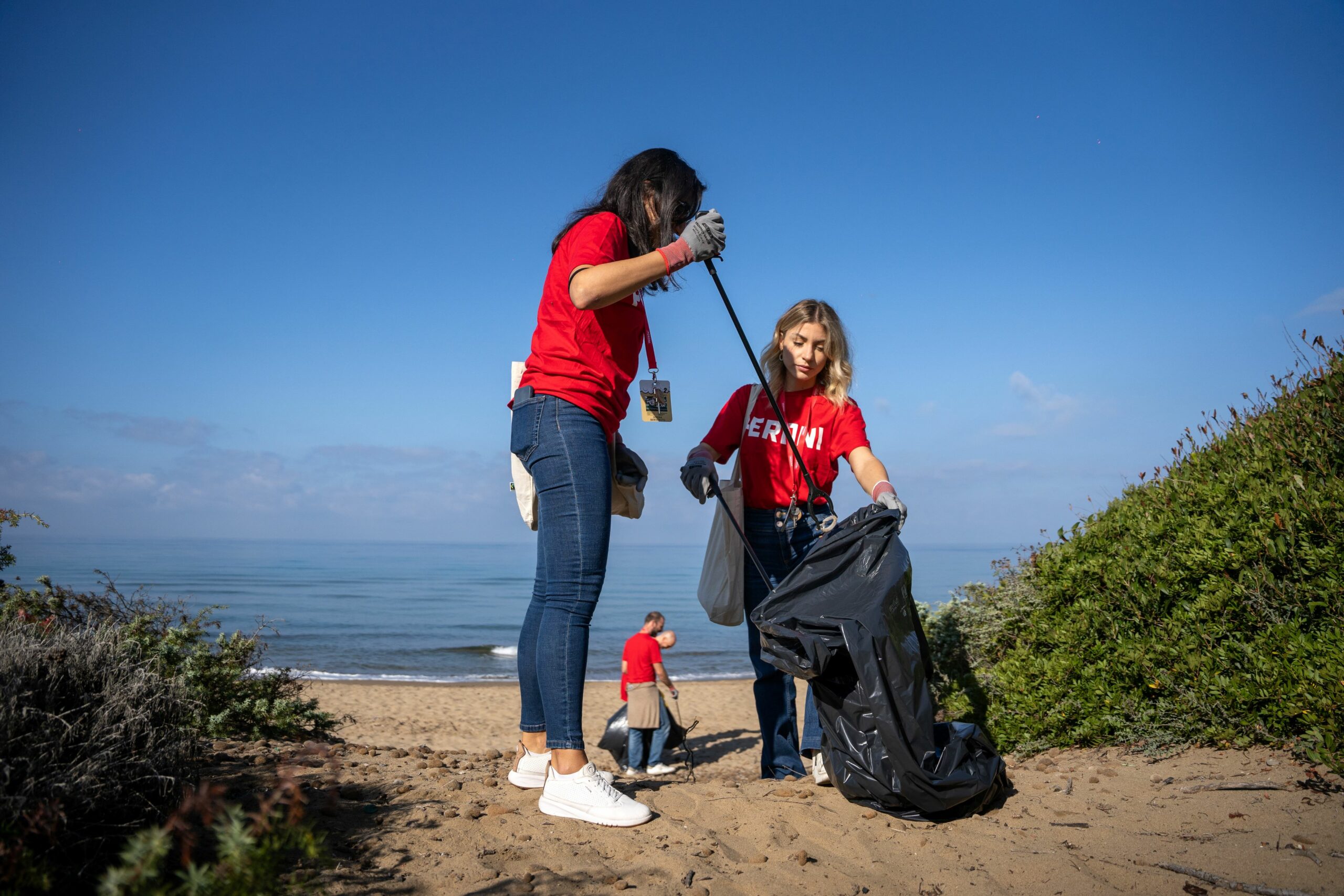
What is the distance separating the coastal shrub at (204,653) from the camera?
381cm

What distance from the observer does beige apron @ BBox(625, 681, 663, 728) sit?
6.50 metres

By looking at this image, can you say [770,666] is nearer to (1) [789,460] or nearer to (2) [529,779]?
(1) [789,460]

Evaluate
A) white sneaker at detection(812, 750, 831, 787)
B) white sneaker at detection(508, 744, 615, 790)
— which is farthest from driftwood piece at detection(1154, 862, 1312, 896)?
white sneaker at detection(508, 744, 615, 790)

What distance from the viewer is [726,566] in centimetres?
346

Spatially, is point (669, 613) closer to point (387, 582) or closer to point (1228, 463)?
point (387, 582)

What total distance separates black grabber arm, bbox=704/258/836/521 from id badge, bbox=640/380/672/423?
15.0 inches

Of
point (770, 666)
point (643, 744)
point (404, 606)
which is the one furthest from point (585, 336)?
point (404, 606)

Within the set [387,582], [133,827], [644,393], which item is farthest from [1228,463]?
[387,582]

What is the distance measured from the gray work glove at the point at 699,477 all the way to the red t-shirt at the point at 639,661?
11.3ft

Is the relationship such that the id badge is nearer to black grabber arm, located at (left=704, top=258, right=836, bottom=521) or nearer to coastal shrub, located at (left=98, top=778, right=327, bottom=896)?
black grabber arm, located at (left=704, top=258, right=836, bottom=521)

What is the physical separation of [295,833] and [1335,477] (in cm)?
378

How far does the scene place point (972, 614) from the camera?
17.8 feet

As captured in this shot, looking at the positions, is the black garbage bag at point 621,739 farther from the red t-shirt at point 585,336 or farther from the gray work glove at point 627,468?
the red t-shirt at point 585,336

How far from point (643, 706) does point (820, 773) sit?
3.63 metres
